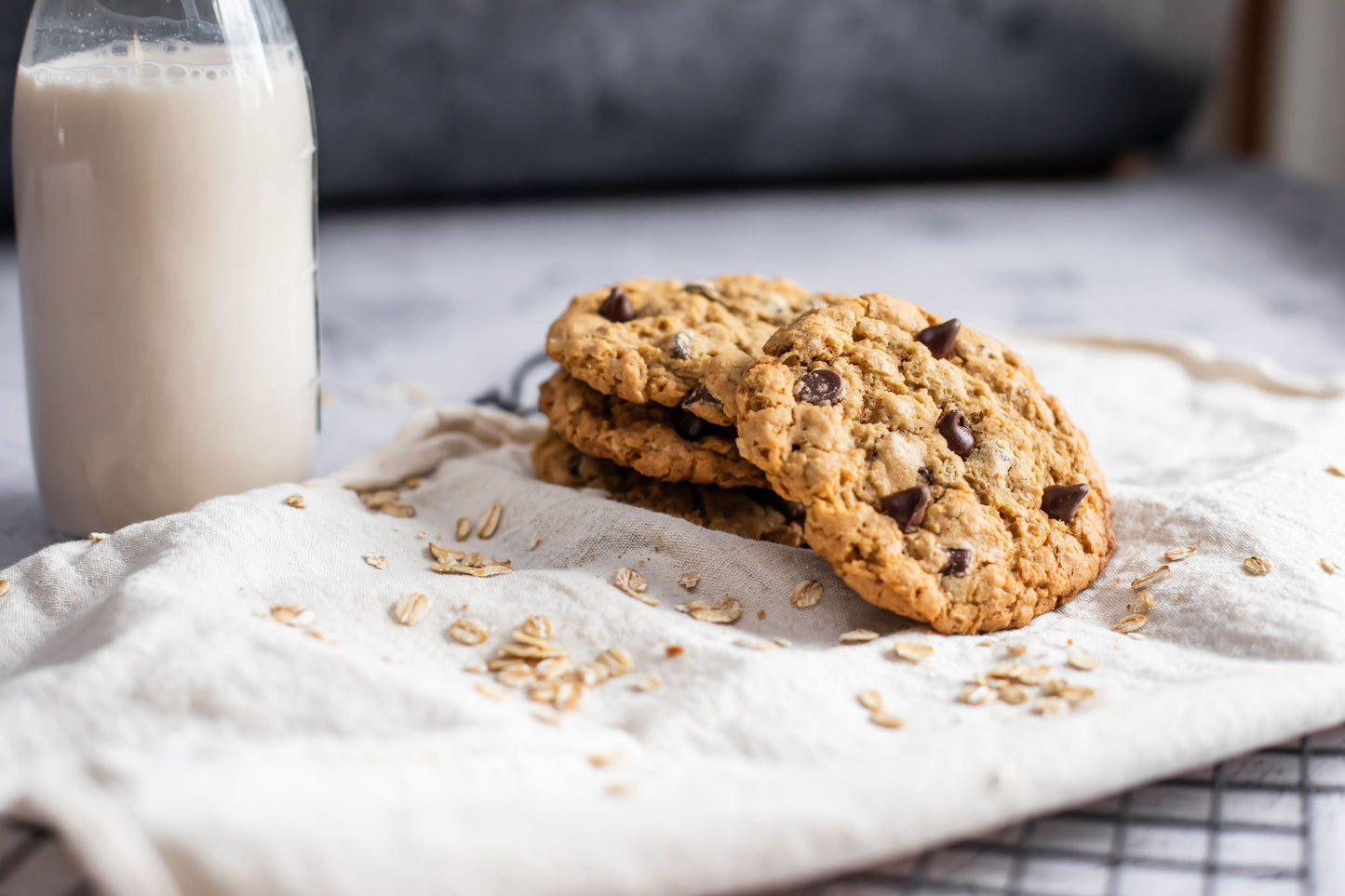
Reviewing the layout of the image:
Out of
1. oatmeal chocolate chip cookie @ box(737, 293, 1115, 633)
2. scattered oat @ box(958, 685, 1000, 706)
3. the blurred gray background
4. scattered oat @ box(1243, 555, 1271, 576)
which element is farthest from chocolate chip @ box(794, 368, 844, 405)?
the blurred gray background

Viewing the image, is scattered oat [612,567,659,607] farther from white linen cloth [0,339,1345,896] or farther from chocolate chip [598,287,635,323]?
chocolate chip [598,287,635,323]

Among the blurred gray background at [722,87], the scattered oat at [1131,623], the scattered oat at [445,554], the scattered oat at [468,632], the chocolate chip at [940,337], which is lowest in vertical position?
the scattered oat at [1131,623]

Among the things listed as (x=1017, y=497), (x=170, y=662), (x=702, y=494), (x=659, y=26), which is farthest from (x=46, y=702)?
(x=659, y=26)

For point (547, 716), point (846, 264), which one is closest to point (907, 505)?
point (547, 716)

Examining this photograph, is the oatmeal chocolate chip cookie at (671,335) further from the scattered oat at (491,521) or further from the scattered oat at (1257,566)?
the scattered oat at (1257,566)

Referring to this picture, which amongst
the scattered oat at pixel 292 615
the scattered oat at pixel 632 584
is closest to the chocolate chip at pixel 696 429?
the scattered oat at pixel 632 584

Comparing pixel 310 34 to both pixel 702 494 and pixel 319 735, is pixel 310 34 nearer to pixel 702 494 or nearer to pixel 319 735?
pixel 702 494

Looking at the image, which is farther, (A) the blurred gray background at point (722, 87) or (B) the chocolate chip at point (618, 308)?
(A) the blurred gray background at point (722, 87)
